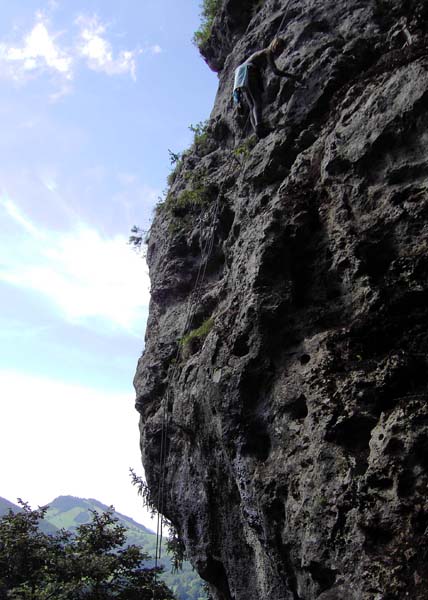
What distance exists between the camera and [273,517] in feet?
20.0

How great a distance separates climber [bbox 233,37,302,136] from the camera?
10.0m

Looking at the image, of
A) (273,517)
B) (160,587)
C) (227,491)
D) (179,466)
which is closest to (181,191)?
(179,466)

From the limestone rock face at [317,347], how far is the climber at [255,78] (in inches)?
9.7

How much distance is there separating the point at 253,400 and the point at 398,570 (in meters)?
2.93

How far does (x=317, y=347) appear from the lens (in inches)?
251

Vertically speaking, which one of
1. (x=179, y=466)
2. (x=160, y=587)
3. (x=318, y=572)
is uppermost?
(x=179, y=466)

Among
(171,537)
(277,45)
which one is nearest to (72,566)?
(171,537)

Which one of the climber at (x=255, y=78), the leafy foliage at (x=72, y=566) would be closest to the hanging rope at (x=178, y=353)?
the climber at (x=255, y=78)

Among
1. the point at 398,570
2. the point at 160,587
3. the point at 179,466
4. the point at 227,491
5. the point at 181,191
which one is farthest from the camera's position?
the point at 160,587

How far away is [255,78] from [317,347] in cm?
675

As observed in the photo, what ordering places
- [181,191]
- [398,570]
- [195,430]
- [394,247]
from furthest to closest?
[181,191] → [195,430] → [394,247] → [398,570]

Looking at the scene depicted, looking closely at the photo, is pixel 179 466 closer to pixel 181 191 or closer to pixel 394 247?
pixel 394 247

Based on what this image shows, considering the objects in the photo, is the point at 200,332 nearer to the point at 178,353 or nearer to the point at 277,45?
the point at 178,353

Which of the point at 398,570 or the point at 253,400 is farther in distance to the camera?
the point at 253,400
